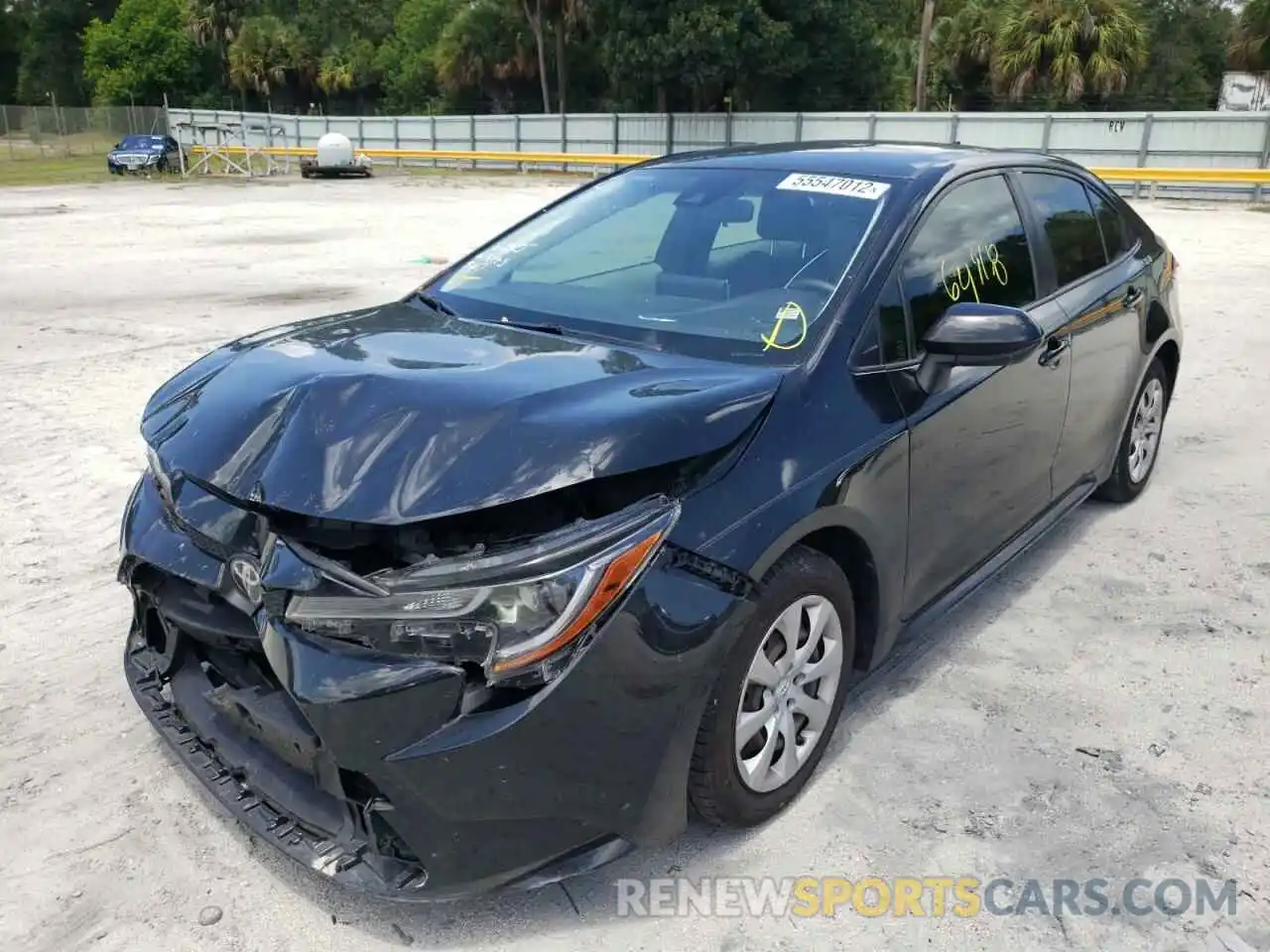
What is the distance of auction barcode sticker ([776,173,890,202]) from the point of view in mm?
3303

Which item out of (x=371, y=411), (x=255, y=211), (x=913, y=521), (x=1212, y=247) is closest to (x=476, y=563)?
(x=371, y=411)

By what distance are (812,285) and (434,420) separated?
126 cm

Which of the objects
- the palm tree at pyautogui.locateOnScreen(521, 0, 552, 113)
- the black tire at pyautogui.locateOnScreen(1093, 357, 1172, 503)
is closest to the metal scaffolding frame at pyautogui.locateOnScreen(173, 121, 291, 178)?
the palm tree at pyautogui.locateOnScreen(521, 0, 552, 113)

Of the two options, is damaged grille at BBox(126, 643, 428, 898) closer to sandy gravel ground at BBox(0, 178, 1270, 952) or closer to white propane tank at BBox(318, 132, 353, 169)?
sandy gravel ground at BBox(0, 178, 1270, 952)

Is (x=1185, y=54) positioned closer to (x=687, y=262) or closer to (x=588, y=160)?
(x=588, y=160)

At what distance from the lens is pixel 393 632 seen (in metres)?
2.17

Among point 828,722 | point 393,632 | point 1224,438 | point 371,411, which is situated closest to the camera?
point 393,632

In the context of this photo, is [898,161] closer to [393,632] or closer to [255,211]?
[393,632]

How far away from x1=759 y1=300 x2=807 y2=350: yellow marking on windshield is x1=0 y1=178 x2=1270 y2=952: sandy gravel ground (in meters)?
1.21

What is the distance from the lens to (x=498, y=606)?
216cm

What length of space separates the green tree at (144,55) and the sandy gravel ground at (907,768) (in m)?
66.7

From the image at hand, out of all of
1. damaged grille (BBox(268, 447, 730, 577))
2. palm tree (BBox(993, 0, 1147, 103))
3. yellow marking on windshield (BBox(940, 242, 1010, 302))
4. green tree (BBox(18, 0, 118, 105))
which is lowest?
damaged grille (BBox(268, 447, 730, 577))

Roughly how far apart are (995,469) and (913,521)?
1.96 feet

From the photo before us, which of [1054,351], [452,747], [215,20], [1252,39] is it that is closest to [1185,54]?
[1252,39]
